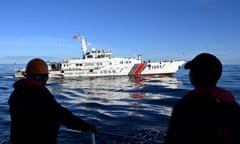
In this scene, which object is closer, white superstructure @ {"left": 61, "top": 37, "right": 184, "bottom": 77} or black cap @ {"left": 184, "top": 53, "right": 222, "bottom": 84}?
black cap @ {"left": 184, "top": 53, "right": 222, "bottom": 84}

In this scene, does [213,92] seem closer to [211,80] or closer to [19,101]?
[211,80]

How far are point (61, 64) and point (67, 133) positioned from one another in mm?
47250

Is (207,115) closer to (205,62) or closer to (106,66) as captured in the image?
(205,62)

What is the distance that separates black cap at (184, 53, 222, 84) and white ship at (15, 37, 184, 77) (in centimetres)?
5127

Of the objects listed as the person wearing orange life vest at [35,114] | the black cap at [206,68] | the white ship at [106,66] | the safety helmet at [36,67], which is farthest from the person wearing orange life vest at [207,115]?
the white ship at [106,66]

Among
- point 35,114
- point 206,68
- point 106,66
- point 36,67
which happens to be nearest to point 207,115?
point 206,68

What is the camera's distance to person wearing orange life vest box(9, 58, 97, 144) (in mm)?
3500

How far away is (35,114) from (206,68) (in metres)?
2.18

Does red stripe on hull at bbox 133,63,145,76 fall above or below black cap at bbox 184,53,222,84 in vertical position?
below

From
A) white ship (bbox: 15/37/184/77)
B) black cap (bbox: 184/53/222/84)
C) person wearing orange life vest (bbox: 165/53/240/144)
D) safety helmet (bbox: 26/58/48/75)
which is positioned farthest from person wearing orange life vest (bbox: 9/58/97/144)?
white ship (bbox: 15/37/184/77)

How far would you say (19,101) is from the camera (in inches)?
140

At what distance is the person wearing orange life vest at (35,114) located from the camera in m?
3.50

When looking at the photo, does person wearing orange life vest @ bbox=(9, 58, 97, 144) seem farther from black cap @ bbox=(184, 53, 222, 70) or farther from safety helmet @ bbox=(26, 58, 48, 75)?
black cap @ bbox=(184, 53, 222, 70)

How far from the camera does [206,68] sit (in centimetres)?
253
